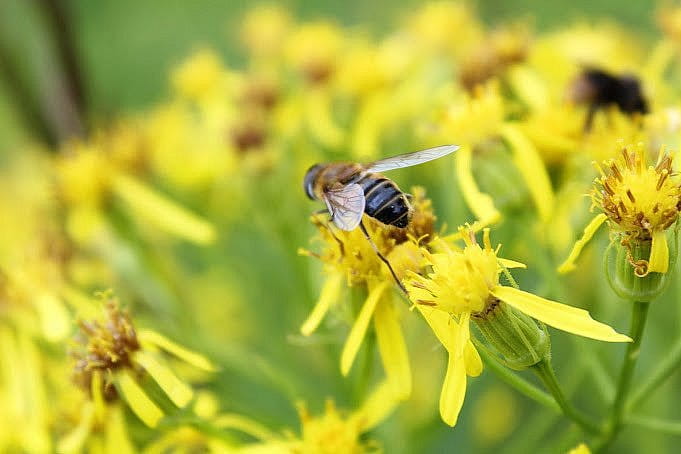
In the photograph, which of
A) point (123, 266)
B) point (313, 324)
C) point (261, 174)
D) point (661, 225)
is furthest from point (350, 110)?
point (661, 225)

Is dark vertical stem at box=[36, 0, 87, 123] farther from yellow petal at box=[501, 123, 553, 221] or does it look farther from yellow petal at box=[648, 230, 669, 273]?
yellow petal at box=[648, 230, 669, 273]

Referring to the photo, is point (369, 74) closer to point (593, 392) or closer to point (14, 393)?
point (593, 392)

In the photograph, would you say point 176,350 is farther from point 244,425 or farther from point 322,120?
point 322,120

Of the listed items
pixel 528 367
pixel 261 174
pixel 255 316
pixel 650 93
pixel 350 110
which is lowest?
pixel 528 367

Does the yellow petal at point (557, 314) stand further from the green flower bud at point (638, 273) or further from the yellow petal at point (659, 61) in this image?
the yellow petal at point (659, 61)

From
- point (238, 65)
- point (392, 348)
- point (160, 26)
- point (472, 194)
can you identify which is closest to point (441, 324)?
point (392, 348)

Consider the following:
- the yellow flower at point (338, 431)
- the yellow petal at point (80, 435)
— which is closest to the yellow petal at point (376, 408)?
the yellow flower at point (338, 431)
